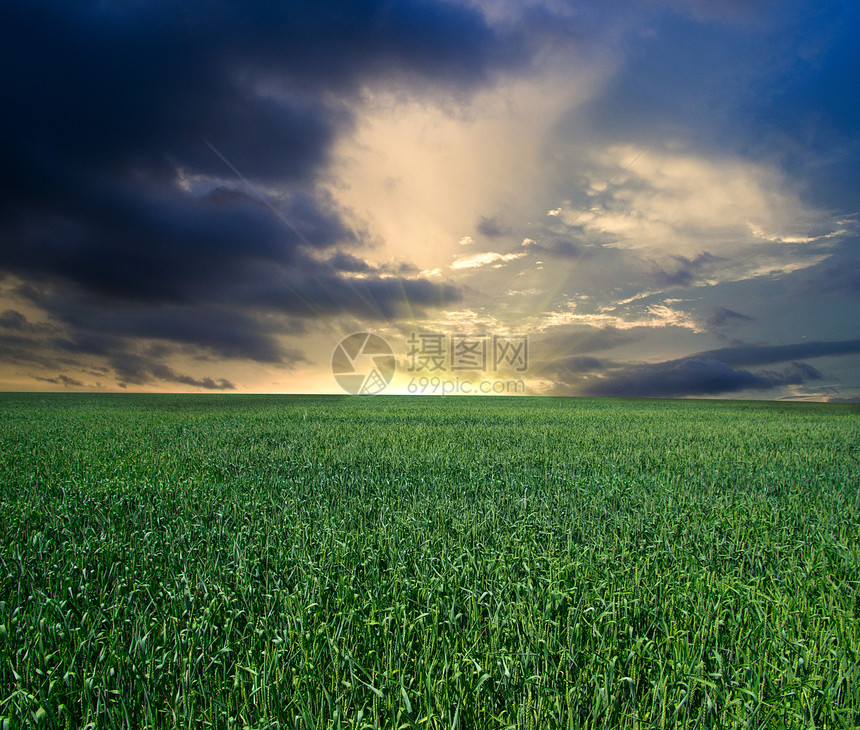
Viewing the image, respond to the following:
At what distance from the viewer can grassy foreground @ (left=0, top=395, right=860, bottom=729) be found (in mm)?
2844

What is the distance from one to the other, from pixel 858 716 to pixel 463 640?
2.58 metres

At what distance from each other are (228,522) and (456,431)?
11.6 metres

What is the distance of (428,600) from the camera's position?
366 cm

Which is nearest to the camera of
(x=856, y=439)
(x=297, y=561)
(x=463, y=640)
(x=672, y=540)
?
(x=463, y=640)

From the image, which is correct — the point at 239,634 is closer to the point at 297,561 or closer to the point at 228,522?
the point at 297,561

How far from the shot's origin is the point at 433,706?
2.89 metres

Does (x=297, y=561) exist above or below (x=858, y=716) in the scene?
above

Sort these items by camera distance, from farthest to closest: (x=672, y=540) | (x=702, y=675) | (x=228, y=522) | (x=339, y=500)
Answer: (x=339, y=500), (x=228, y=522), (x=672, y=540), (x=702, y=675)

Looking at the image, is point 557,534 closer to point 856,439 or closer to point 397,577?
point 397,577

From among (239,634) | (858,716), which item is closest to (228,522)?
(239,634)

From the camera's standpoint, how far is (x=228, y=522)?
6.26m

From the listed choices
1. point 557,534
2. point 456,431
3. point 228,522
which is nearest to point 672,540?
point 557,534

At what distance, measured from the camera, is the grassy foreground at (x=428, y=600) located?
2844 millimetres

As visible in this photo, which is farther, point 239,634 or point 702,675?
point 239,634
